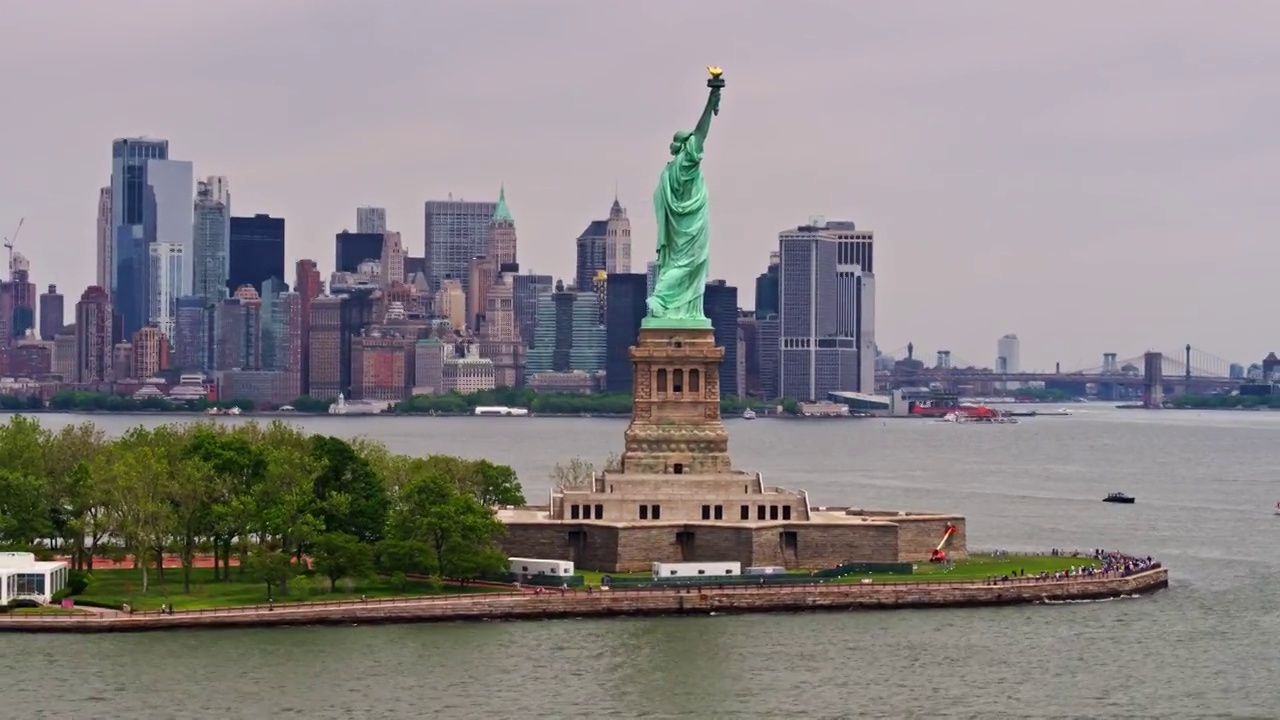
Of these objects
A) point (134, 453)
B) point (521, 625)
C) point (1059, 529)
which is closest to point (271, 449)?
point (134, 453)

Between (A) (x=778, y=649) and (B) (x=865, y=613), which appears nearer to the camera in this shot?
(A) (x=778, y=649)

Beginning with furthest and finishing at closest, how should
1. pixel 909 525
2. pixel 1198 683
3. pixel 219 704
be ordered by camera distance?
1. pixel 909 525
2. pixel 1198 683
3. pixel 219 704

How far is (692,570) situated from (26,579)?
20176 millimetres

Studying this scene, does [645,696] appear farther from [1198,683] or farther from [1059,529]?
[1059,529]

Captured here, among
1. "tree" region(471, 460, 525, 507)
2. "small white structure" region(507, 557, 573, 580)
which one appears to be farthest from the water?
"tree" region(471, 460, 525, 507)

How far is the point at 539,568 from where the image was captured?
83062mm

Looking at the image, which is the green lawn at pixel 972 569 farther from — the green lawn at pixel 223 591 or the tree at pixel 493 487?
the tree at pixel 493 487

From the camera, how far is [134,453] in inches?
3551

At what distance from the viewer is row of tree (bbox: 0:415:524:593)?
266 ft

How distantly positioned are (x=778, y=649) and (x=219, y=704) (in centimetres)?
1626

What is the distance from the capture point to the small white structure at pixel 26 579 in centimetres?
7856

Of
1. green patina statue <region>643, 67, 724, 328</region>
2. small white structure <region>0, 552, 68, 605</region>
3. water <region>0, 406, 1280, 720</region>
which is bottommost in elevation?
water <region>0, 406, 1280, 720</region>

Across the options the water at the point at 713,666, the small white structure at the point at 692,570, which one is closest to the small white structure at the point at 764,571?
the small white structure at the point at 692,570

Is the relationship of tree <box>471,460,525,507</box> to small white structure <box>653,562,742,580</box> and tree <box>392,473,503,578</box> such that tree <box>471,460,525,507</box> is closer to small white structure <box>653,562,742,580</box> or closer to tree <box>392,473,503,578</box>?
tree <box>392,473,503,578</box>
